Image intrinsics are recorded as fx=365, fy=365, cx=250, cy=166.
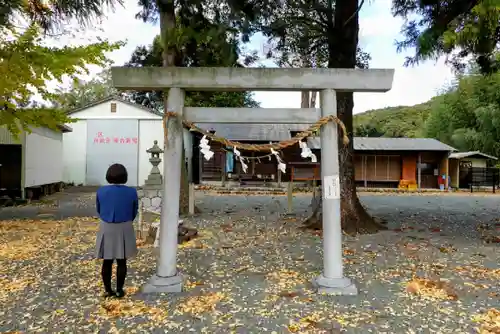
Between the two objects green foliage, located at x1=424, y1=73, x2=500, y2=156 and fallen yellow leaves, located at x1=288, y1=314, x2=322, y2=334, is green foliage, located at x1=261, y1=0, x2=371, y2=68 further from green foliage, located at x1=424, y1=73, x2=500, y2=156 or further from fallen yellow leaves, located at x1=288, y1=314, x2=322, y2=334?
green foliage, located at x1=424, y1=73, x2=500, y2=156

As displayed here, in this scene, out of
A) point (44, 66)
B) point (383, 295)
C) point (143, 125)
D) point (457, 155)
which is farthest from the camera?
point (457, 155)

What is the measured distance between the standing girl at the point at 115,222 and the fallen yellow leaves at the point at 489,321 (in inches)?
129

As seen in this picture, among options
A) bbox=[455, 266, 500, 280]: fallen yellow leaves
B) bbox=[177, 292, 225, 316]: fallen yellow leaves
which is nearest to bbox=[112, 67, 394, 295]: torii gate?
bbox=[177, 292, 225, 316]: fallen yellow leaves

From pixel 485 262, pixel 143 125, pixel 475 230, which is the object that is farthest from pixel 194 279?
pixel 143 125

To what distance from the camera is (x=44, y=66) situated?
6387 millimetres

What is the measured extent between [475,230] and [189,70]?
23.7 feet

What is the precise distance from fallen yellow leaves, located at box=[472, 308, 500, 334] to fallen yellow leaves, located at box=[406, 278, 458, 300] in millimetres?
407

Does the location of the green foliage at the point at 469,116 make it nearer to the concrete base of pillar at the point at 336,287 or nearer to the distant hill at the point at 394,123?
the distant hill at the point at 394,123

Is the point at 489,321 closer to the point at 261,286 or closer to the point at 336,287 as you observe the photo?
the point at 336,287

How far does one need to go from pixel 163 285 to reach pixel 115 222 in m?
0.91

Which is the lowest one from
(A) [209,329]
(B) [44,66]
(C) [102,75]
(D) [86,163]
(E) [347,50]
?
(A) [209,329]

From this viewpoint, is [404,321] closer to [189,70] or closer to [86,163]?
[189,70]

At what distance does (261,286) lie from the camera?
13.7ft

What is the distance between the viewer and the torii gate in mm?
4082
